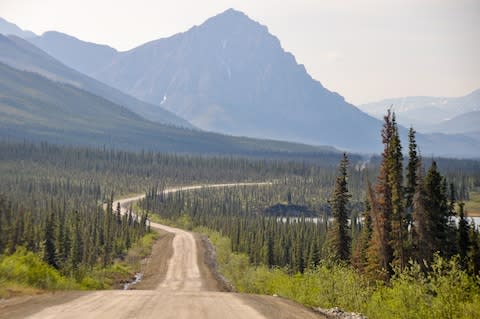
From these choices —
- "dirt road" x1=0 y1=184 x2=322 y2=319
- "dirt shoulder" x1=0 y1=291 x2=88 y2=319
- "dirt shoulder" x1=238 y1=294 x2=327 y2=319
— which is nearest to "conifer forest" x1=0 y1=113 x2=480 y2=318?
"dirt shoulder" x1=238 y1=294 x2=327 y2=319

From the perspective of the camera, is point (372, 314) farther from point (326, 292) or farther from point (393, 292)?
point (326, 292)

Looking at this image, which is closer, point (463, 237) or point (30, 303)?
point (30, 303)

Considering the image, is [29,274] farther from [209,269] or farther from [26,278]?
[209,269]

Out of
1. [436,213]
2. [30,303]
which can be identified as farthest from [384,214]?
[30,303]

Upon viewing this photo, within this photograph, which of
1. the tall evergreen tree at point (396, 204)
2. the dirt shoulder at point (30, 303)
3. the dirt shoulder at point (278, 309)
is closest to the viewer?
the dirt shoulder at point (30, 303)

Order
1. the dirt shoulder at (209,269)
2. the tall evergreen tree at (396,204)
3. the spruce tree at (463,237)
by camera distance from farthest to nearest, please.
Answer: the spruce tree at (463,237), the tall evergreen tree at (396,204), the dirt shoulder at (209,269)

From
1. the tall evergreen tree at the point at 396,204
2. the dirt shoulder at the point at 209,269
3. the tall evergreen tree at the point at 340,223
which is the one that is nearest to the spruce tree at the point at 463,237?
the tall evergreen tree at the point at 396,204

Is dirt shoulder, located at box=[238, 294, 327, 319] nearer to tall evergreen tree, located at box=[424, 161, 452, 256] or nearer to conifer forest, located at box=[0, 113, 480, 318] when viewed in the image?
conifer forest, located at box=[0, 113, 480, 318]

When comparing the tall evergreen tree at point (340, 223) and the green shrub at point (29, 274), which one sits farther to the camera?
the tall evergreen tree at point (340, 223)

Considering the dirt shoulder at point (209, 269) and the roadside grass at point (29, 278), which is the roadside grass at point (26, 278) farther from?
the dirt shoulder at point (209, 269)

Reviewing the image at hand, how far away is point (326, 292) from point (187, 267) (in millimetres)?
39306

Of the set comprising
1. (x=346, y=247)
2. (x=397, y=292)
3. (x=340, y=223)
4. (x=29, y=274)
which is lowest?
(x=346, y=247)

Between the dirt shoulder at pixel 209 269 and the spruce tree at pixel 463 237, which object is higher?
the spruce tree at pixel 463 237

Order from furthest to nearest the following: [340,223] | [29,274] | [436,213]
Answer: [340,223] → [436,213] → [29,274]
